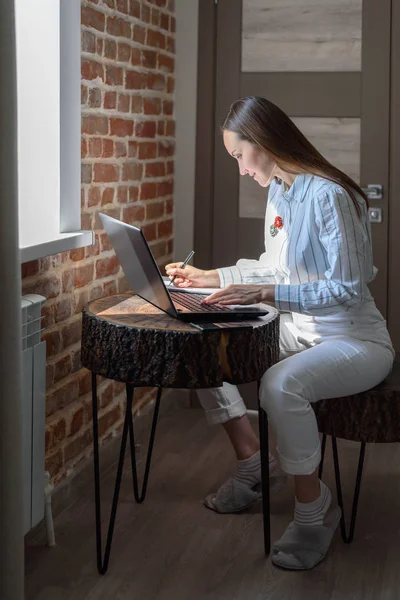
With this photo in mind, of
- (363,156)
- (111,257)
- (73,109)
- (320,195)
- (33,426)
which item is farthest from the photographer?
(363,156)

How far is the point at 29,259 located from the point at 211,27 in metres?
1.92

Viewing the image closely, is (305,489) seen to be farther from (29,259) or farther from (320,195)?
(29,259)

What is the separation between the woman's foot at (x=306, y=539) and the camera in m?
2.65

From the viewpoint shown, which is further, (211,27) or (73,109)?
(211,27)

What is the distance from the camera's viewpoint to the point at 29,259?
8.43 feet

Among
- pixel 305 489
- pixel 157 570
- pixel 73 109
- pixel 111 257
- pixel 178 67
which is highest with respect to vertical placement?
pixel 178 67

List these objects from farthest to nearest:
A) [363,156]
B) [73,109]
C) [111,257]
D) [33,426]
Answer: [363,156]
[111,257]
[73,109]
[33,426]

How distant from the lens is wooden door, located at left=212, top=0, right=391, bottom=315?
3871 mm

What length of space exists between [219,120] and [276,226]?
4.00 feet

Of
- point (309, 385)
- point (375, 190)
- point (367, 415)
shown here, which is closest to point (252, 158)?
point (309, 385)

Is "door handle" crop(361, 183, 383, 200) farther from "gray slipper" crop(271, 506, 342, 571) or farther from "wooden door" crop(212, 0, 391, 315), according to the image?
"gray slipper" crop(271, 506, 342, 571)

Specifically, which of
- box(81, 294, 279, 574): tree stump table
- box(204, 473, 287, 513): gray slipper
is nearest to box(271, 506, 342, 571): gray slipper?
box(204, 473, 287, 513): gray slipper

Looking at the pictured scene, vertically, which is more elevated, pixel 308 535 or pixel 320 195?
pixel 320 195

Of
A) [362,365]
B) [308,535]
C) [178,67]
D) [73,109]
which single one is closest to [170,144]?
[178,67]
